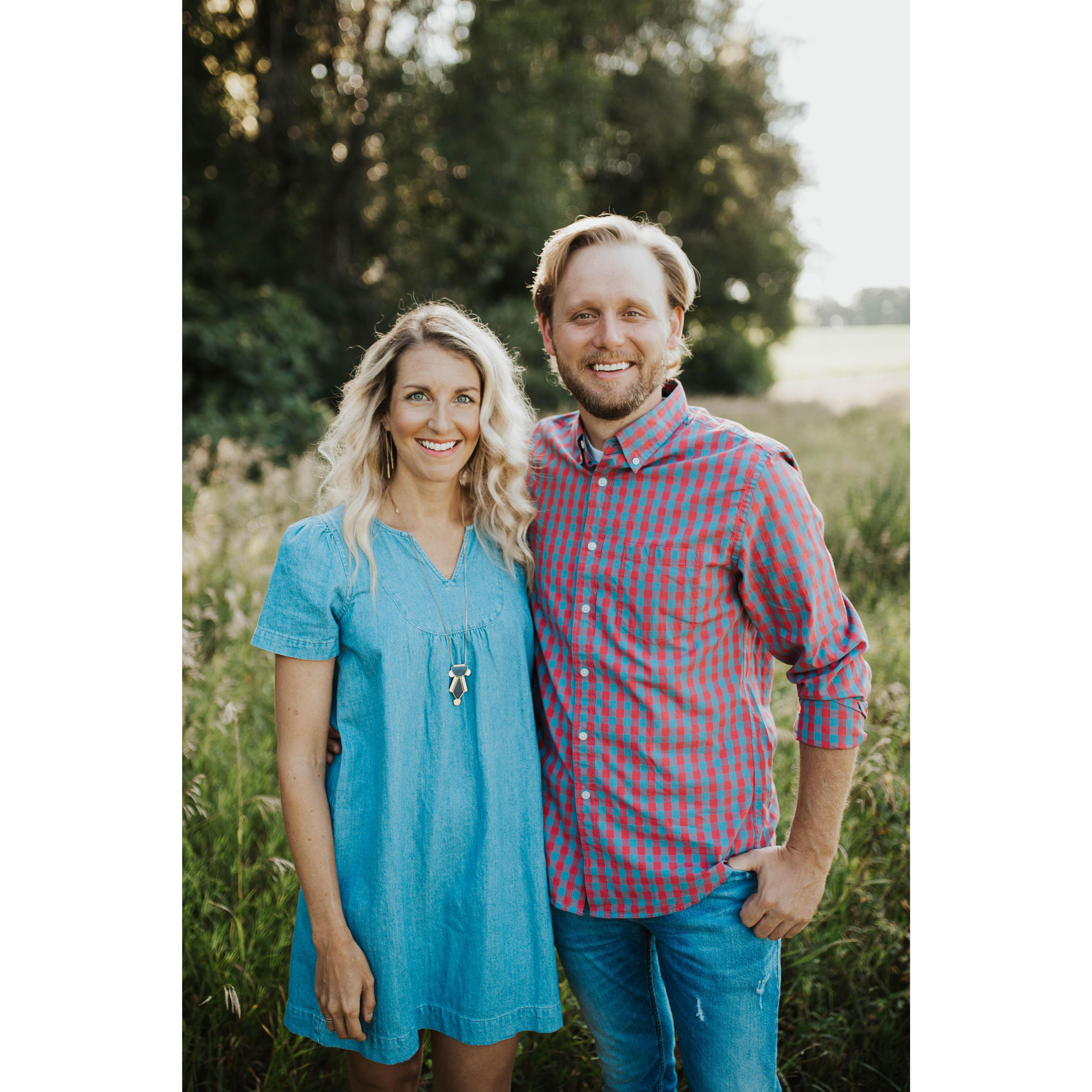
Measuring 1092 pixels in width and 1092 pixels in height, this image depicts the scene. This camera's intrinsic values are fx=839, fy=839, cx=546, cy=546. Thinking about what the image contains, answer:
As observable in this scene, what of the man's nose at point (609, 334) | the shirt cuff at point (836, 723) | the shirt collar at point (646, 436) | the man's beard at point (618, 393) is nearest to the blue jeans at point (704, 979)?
the shirt cuff at point (836, 723)

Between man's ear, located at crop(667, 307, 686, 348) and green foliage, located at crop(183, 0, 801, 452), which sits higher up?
green foliage, located at crop(183, 0, 801, 452)

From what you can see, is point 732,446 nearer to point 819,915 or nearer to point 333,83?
point 819,915

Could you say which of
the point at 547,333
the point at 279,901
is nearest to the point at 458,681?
the point at 547,333

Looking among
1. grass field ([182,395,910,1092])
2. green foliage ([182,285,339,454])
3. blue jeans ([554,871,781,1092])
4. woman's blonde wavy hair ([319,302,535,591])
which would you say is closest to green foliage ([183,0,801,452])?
green foliage ([182,285,339,454])

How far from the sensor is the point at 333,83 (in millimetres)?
11281

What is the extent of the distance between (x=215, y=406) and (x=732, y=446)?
8.57 m

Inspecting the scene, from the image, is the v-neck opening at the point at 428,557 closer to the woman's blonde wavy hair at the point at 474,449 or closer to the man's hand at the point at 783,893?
the woman's blonde wavy hair at the point at 474,449

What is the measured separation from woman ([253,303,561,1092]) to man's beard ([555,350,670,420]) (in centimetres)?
21

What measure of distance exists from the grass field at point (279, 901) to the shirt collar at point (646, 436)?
4.80ft

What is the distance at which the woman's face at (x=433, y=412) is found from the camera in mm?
1910

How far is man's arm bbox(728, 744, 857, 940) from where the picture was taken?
6.09 ft

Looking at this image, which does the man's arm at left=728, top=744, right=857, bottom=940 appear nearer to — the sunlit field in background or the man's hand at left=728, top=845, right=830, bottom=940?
the man's hand at left=728, top=845, right=830, bottom=940

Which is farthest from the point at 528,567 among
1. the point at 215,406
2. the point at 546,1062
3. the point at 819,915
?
the point at 215,406

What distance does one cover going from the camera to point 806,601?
1.81 m
